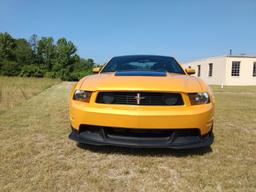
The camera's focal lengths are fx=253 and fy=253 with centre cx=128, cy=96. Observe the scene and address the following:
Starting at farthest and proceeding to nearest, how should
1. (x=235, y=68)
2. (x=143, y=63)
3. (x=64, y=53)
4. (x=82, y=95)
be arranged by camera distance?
1. (x=64, y=53)
2. (x=235, y=68)
3. (x=143, y=63)
4. (x=82, y=95)

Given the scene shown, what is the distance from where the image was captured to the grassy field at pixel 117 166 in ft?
7.45

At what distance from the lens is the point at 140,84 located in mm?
2785

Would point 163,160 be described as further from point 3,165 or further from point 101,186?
point 3,165

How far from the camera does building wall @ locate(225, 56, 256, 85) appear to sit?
81.9ft

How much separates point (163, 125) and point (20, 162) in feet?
5.22

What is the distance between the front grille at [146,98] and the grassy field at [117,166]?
661mm

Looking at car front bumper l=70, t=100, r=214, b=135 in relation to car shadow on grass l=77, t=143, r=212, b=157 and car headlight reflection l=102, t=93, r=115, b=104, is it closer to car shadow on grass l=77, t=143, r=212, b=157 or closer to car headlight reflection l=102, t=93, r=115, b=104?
car headlight reflection l=102, t=93, r=115, b=104

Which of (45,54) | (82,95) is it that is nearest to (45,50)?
(45,54)

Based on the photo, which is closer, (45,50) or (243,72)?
(243,72)

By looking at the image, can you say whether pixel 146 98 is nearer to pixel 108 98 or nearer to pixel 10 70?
pixel 108 98

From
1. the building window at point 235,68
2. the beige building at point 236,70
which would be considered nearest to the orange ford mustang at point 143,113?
the beige building at point 236,70

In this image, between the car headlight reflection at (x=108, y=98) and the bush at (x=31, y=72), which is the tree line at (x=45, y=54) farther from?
the car headlight reflection at (x=108, y=98)

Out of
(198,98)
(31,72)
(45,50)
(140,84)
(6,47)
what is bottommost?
(31,72)

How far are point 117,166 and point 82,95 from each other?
901 mm
